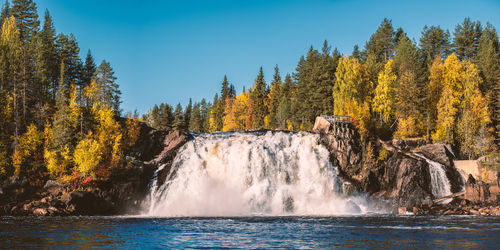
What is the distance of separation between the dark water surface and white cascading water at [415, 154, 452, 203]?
15.2 metres

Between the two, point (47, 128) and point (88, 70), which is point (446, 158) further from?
point (88, 70)

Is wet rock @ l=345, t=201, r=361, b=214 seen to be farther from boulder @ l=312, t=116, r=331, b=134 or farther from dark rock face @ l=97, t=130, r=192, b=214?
dark rock face @ l=97, t=130, r=192, b=214

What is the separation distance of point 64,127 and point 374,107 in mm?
48646

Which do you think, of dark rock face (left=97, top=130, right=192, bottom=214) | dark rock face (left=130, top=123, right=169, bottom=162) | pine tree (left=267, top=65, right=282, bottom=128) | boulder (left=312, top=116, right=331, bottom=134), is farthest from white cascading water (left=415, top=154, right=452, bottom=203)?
pine tree (left=267, top=65, right=282, bottom=128)

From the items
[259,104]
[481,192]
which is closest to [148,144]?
[481,192]

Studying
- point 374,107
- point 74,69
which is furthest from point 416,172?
point 74,69

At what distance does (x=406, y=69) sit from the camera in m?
78.4

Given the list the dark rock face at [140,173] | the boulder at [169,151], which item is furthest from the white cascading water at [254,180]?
the dark rock face at [140,173]

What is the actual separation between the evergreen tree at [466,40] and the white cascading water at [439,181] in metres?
56.7

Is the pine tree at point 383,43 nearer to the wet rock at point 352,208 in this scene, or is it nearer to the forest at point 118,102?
the forest at point 118,102

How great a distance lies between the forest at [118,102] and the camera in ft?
172

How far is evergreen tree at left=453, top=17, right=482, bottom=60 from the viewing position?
323 feet

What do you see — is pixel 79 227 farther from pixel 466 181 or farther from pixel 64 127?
pixel 466 181

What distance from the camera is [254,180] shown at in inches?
2008
